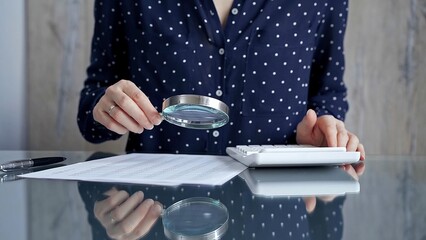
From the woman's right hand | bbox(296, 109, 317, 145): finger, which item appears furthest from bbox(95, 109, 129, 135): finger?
bbox(296, 109, 317, 145): finger

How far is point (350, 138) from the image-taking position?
702mm

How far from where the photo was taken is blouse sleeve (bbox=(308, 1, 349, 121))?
97 cm

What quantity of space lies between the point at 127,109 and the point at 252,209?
0.28 meters

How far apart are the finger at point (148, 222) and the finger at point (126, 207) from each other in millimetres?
17

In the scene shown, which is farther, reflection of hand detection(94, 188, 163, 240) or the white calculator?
the white calculator

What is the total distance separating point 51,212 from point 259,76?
22.2 inches

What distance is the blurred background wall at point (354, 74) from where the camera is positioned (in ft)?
3.93

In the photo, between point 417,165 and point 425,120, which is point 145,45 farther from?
point 425,120

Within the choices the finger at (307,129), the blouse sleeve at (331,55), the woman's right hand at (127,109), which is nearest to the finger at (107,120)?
the woman's right hand at (127,109)

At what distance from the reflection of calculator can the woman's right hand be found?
0.44 ft

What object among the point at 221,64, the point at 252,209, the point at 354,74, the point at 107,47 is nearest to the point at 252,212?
the point at 252,209

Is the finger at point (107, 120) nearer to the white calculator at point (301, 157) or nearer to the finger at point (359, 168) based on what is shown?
the white calculator at point (301, 157)

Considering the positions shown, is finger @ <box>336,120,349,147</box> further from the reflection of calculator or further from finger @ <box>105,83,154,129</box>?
finger @ <box>105,83,154,129</box>

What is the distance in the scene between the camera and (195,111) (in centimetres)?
58
